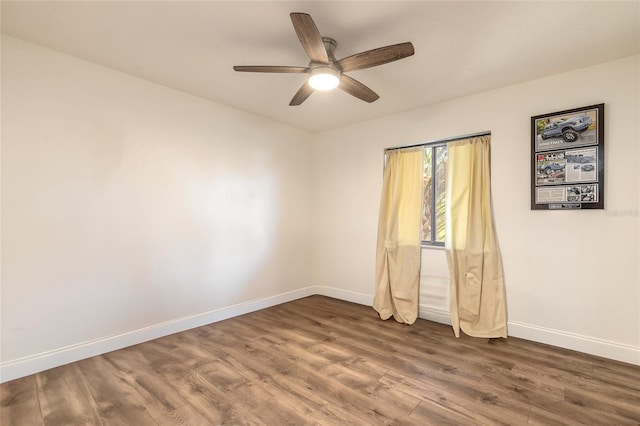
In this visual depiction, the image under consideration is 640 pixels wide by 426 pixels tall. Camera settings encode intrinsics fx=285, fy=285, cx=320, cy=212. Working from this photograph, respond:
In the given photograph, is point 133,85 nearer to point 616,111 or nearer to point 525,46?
point 525,46

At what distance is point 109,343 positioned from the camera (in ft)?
8.68

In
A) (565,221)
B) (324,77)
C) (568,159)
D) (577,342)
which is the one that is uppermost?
(324,77)

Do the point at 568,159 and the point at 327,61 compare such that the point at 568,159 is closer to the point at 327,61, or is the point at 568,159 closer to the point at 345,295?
the point at 327,61

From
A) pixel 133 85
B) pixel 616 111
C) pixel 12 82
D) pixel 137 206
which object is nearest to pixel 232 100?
pixel 133 85

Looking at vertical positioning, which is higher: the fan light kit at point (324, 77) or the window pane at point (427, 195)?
the fan light kit at point (324, 77)

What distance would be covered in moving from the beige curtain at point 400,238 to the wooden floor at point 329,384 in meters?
0.61

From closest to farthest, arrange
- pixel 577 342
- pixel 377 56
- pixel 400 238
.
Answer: pixel 377 56 < pixel 577 342 < pixel 400 238

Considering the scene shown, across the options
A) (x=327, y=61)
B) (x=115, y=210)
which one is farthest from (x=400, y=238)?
(x=115, y=210)

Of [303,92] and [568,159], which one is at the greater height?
[303,92]

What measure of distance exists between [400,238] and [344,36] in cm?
245

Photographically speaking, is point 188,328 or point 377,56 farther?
point 188,328

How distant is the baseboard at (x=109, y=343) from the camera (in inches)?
87.2

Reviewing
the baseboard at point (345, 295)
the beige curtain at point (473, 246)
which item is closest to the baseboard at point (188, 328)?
the beige curtain at point (473, 246)

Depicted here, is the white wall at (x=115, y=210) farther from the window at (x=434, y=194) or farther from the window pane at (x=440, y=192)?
the window pane at (x=440, y=192)
